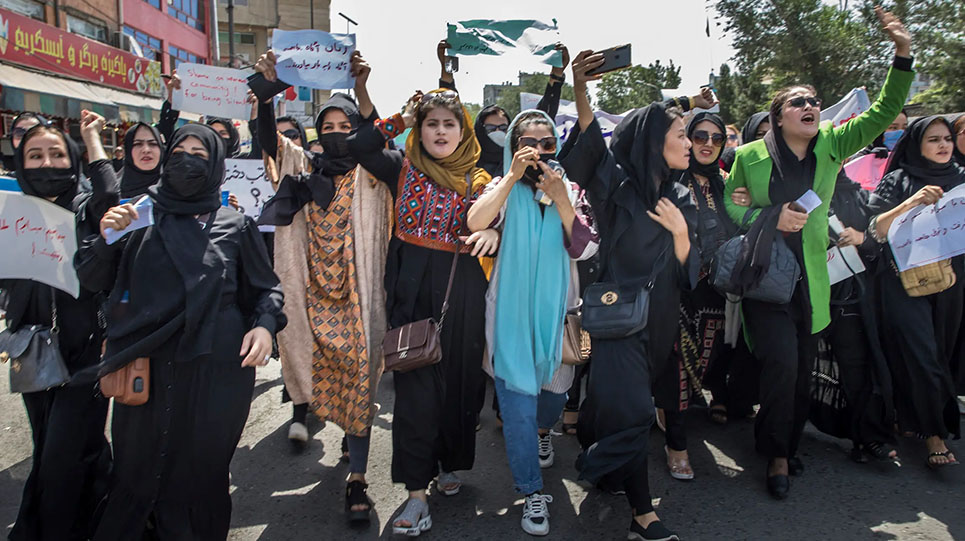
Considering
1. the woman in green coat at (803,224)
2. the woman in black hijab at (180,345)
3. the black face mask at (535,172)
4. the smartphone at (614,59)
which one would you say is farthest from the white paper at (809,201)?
the woman in black hijab at (180,345)

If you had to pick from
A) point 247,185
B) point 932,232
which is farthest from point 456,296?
point 932,232

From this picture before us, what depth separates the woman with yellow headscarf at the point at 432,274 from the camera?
3051mm

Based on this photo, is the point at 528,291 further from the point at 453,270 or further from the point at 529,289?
the point at 453,270

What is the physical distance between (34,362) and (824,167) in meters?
3.70

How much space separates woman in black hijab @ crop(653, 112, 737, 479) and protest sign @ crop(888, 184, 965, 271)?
2.95 ft

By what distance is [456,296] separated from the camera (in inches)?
124

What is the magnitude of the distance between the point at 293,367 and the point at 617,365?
1806 mm

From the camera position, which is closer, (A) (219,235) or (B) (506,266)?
(A) (219,235)

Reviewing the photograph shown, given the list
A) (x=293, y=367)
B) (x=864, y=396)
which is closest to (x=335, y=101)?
(x=293, y=367)

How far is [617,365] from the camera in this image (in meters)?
2.95

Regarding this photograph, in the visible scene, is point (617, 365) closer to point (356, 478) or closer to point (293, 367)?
point (356, 478)

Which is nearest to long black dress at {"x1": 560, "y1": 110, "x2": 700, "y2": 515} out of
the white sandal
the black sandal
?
the white sandal

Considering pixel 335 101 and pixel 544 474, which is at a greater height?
pixel 335 101

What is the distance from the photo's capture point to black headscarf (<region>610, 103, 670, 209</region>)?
115 inches
